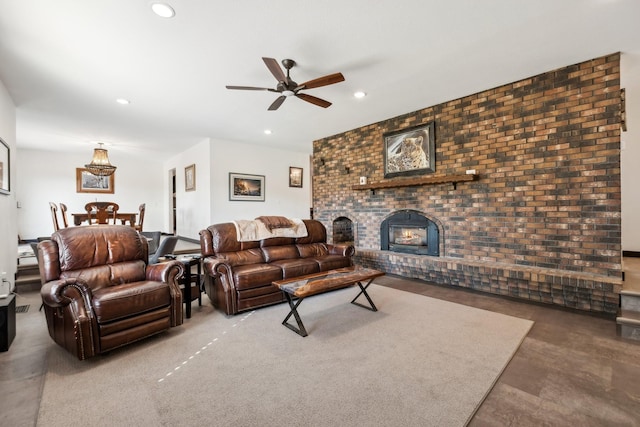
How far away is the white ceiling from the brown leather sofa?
1.99 metres

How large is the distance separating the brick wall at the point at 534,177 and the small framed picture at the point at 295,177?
367cm

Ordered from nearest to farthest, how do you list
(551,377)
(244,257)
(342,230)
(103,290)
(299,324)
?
(551,377), (103,290), (299,324), (244,257), (342,230)

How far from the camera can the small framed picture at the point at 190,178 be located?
7.18 metres

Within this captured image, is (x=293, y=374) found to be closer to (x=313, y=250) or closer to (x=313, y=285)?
(x=313, y=285)

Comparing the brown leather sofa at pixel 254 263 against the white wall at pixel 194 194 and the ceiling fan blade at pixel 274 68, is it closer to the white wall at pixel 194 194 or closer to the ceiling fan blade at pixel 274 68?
the ceiling fan blade at pixel 274 68

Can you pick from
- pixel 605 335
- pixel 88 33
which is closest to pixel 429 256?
pixel 605 335

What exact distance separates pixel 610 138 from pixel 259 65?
12.9 feet

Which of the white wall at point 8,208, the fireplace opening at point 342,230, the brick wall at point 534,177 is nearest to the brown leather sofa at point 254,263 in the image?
the brick wall at point 534,177

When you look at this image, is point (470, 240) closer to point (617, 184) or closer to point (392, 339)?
point (617, 184)

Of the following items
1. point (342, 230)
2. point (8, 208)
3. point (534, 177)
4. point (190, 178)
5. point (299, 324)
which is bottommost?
point (299, 324)

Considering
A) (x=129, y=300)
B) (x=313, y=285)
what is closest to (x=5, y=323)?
(x=129, y=300)

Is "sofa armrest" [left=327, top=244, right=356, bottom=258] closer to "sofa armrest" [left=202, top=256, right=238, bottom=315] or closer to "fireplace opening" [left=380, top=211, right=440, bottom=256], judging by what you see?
"fireplace opening" [left=380, top=211, right=440, bottom=256]

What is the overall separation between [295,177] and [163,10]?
19.2ft

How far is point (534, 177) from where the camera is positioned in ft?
11.7
